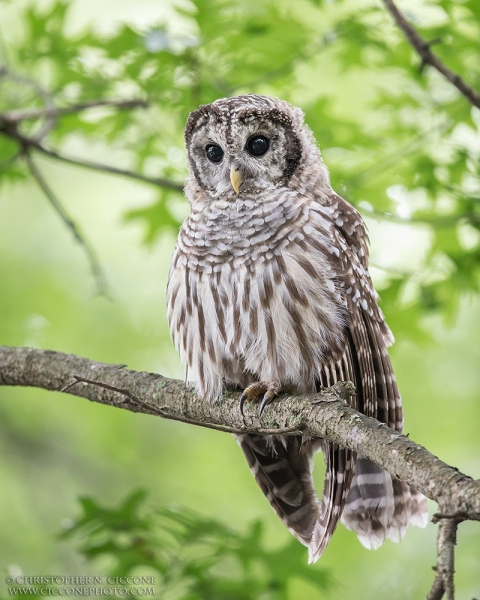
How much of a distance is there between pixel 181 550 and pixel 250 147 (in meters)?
2.06

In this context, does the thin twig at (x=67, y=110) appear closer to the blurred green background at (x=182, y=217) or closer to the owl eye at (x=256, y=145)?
the blurred green background at (x=182, y=217)

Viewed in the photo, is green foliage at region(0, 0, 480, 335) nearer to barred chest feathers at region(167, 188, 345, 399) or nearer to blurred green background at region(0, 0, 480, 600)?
blurred green background at region(0, 0, 480, 600)

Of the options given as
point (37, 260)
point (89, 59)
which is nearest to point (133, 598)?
point (89, 59)

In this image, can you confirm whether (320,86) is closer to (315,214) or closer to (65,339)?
(65,339)

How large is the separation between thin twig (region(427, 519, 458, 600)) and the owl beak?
220cm

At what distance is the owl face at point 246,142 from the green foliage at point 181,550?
1.68 metres

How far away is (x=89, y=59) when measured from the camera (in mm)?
4750

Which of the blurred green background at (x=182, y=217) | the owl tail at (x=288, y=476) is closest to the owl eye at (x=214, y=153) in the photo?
the blurred green background at (x=182, y=217)

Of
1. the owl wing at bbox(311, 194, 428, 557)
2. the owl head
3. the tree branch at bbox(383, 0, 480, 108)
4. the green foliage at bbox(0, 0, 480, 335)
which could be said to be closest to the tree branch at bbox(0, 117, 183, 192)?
the green foliage at bbox(0, 0, 480, 335)

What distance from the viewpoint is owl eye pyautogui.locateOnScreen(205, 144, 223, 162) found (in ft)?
12.5

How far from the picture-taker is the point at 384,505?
12.5 ft

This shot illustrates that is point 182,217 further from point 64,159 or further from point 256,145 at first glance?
point 256,145

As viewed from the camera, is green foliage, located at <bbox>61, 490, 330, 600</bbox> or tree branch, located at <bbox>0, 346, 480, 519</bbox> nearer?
tree branch, located at <bbox>0, 346, 480, 519</bbox>

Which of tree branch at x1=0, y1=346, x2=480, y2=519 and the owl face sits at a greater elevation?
the owl face
